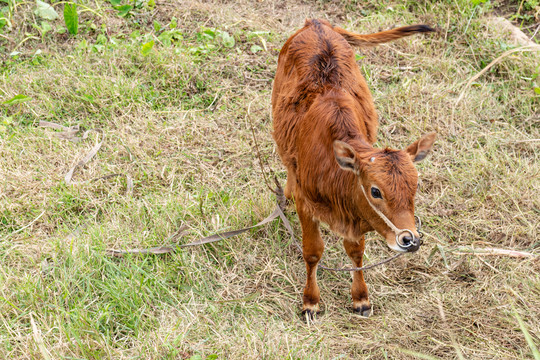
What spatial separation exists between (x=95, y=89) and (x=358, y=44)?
9.16ft

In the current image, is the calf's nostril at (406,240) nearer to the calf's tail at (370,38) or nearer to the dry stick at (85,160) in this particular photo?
the calf's tail at (370,38)

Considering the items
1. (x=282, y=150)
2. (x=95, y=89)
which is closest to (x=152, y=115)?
(x=95, y=89)

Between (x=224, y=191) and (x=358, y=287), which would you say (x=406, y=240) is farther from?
(x=224, y=191)

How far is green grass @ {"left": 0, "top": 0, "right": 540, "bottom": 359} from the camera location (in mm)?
3443

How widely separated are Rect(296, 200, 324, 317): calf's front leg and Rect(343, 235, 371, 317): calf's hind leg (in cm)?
23

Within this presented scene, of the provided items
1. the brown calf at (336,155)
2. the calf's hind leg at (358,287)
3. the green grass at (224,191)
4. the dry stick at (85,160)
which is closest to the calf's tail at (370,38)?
the brown calf at (336,155)

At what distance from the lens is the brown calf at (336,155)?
288 cm

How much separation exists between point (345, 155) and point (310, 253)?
97 cm

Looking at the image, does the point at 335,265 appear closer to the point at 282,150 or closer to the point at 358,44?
the point at 282,150

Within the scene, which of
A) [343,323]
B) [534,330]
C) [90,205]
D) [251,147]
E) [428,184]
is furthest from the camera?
[251,147]

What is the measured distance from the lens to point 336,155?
3020 millimetres

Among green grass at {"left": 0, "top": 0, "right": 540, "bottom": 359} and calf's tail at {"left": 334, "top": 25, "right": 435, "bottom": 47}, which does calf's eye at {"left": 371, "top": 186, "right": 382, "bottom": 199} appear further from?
calf's tail at {"left": 334, "top": 25, "right": 435, "bottom": 47}

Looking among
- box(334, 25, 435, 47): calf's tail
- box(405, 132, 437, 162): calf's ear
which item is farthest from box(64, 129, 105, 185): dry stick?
box(405, 132, 437, 162): calf's ear

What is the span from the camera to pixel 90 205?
4.46 m
